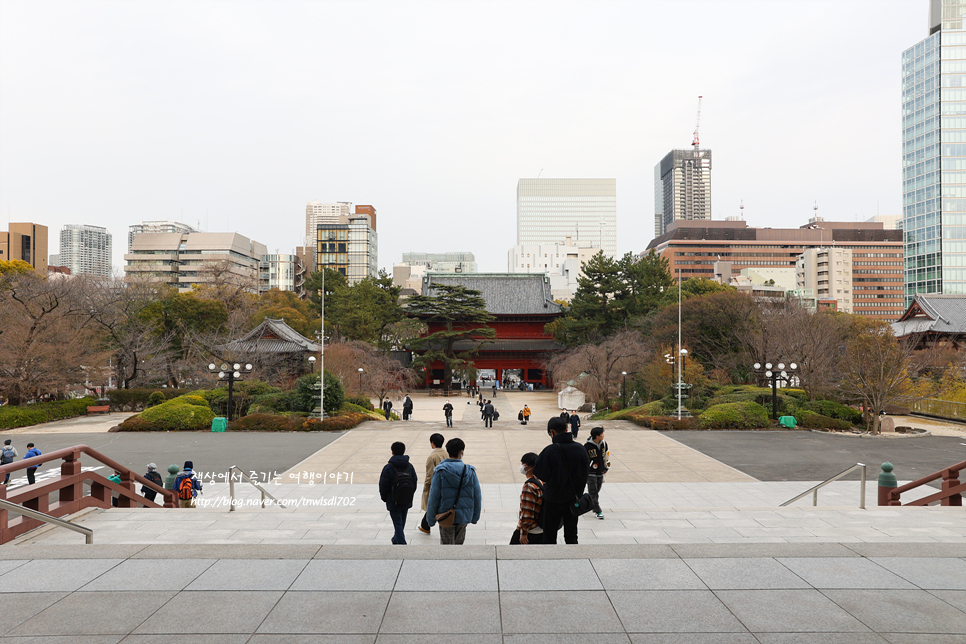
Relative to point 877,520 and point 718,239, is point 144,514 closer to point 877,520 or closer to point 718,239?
point 877,520

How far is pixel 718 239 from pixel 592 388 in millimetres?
96431

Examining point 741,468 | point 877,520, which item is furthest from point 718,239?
point 877,520

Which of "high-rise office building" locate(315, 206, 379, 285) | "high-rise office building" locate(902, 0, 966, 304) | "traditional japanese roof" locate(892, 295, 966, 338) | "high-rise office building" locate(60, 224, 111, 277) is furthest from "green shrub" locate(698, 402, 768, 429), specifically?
"high-rise office building" locate(60, 224, 111, 277)

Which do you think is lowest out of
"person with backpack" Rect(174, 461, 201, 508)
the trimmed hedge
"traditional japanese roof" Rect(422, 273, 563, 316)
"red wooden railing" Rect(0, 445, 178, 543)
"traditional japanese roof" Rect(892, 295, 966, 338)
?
the trimmed hedge

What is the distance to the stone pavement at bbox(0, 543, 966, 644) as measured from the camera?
12.4ft

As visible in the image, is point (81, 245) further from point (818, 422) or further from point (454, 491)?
point (454, 491)

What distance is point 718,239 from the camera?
396 ft

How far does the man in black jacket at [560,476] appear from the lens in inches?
229

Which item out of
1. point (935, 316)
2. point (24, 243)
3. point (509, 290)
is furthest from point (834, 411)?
point (24, 243)

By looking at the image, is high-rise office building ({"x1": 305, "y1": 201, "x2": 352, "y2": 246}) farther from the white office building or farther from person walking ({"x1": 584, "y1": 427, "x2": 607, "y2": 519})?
person walking ({"x1": 584, "y1": 427, "x2": 607, "y2": 519})

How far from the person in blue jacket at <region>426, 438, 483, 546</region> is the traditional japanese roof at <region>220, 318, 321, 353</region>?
30734 millimetres

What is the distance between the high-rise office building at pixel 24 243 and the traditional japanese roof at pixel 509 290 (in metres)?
75.7

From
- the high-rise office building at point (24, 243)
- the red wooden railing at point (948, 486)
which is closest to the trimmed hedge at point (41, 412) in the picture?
the red wooden railing at point (948, 486)

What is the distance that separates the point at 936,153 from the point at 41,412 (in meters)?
97.9
